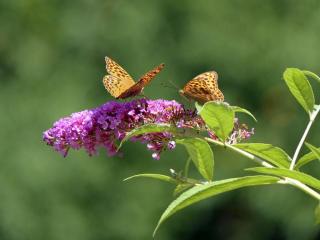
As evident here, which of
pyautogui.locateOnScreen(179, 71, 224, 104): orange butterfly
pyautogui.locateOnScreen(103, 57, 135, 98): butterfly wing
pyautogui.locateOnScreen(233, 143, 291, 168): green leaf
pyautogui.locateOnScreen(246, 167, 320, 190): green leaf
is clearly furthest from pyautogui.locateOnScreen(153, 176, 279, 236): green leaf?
pyautogui.locateOnScreen(103, 57, 135, 98): butterfly wing

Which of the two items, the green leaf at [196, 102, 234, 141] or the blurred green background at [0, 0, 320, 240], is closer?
the green leaf at [196, 102, 234, 141]

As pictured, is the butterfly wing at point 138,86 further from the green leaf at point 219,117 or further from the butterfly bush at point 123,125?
the green leaf at point 219,117

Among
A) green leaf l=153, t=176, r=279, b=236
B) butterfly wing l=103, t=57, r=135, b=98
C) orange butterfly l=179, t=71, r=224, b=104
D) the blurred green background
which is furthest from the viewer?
the blurred green background

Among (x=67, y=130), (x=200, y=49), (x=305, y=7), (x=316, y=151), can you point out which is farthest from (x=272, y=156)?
(x=305, y=7)

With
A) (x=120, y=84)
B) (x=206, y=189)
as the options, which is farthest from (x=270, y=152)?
(x=120, y=84)

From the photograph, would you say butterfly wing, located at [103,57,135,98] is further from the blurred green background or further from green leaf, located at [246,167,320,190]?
the blurred green background

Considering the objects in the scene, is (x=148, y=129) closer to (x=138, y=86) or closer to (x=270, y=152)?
(x=270, y=152)
